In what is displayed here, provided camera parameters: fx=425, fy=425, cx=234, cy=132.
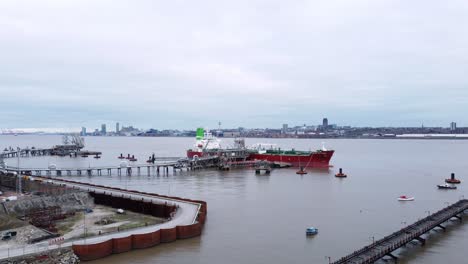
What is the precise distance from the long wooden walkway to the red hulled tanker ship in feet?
140

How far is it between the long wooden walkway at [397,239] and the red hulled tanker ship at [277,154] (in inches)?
1678

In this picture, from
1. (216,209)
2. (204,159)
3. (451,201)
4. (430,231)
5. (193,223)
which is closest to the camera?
(193,223)

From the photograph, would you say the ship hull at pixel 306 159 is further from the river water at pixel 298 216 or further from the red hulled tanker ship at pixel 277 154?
the river water at pixel 298 216

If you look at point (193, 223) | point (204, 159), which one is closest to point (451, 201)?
point (193, 223)

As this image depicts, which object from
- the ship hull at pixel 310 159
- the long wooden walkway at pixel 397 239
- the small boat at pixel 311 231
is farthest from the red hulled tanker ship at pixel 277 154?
the small boat at pixel 311 231

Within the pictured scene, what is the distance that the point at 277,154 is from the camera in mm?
79062

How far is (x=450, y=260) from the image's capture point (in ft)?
70.6

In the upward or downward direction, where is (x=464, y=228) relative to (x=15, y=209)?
downward

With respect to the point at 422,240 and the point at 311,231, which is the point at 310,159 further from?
the point at 422,240

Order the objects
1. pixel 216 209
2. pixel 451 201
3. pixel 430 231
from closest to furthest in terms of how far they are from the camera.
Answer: pixel 430 231 → pixel 216 209 → pixel 451 201

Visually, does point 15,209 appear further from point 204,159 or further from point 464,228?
point 204,159

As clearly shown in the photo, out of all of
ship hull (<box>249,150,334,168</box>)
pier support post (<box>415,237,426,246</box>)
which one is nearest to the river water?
pier support post (<box>415,237,426,246</box>)

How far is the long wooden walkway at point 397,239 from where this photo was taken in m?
19.5

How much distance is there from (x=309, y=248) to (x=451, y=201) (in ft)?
71.5
